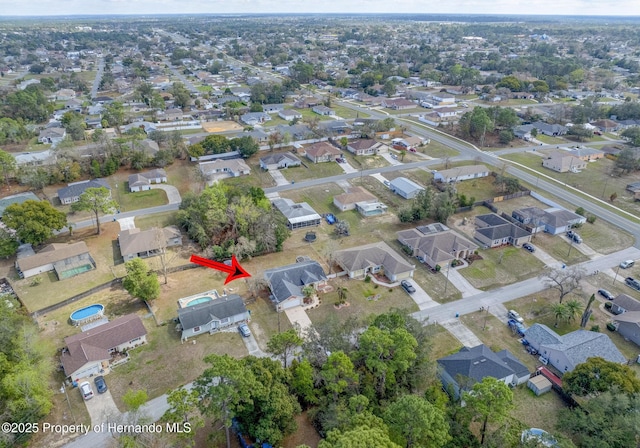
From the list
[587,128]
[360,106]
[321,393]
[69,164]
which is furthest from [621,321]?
[360,106]

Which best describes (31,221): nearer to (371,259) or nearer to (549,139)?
(371,259)

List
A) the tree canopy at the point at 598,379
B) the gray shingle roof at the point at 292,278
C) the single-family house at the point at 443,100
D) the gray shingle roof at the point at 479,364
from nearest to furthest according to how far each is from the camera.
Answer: the tree canopy at the point at 598,379, the gray shingle roof at the point at 479,364, the gray shingle roof at the point at 292,278, the single-family house at the point at 443,100

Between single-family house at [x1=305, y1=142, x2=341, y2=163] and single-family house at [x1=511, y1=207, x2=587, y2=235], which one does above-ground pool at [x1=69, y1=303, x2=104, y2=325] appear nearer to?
single-family house at [x1=305, y1=142, x2=341, y2=163]

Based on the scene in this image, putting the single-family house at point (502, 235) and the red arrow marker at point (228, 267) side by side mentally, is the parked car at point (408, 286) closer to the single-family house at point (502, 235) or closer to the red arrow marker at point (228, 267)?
the single-family house at point (502, 235)

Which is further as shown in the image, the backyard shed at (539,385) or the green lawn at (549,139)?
the green lawn at (549,139)

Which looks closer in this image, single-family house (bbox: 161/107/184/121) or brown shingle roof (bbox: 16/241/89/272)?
brown shingle roof (bbox: 16/241/89/272)

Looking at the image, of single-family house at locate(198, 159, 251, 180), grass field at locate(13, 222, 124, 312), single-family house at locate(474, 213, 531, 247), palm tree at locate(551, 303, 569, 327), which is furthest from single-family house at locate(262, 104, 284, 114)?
palm tree at locate(551, 303, 569, 327)

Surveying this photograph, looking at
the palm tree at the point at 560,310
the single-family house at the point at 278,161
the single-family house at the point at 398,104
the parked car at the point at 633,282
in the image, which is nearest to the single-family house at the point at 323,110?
the single-family house at the point at 398,104
